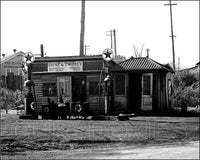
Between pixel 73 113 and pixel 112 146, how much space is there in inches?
422

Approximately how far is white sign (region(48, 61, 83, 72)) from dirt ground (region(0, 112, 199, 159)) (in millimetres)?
8872

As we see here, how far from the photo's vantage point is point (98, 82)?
27.3 meters

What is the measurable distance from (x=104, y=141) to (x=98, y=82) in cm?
1341

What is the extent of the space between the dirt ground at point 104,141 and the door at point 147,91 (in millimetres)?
7867

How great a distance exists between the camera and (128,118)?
21703 mm

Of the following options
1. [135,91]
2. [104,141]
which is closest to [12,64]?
[135,91]

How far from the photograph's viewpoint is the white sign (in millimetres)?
27203

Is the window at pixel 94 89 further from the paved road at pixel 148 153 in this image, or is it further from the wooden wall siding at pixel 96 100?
the paved road at pixel 148 153

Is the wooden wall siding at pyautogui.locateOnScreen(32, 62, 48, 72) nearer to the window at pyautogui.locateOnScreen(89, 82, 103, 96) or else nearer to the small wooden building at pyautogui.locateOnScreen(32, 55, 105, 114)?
the small wooden building at pyautogui.locateOnScreen(32, 55, 105, 114)

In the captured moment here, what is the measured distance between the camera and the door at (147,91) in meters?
27.2

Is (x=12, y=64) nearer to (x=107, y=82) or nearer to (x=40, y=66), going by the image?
(x=40, y=66)

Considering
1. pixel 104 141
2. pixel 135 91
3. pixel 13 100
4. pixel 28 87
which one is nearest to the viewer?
pixel 104 141

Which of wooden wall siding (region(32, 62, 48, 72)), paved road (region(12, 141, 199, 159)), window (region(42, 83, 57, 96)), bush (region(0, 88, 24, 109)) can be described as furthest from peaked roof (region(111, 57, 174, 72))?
paved road (region(12, 141, 199, 159))

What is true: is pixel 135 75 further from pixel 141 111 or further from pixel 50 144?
pixel 50 144
